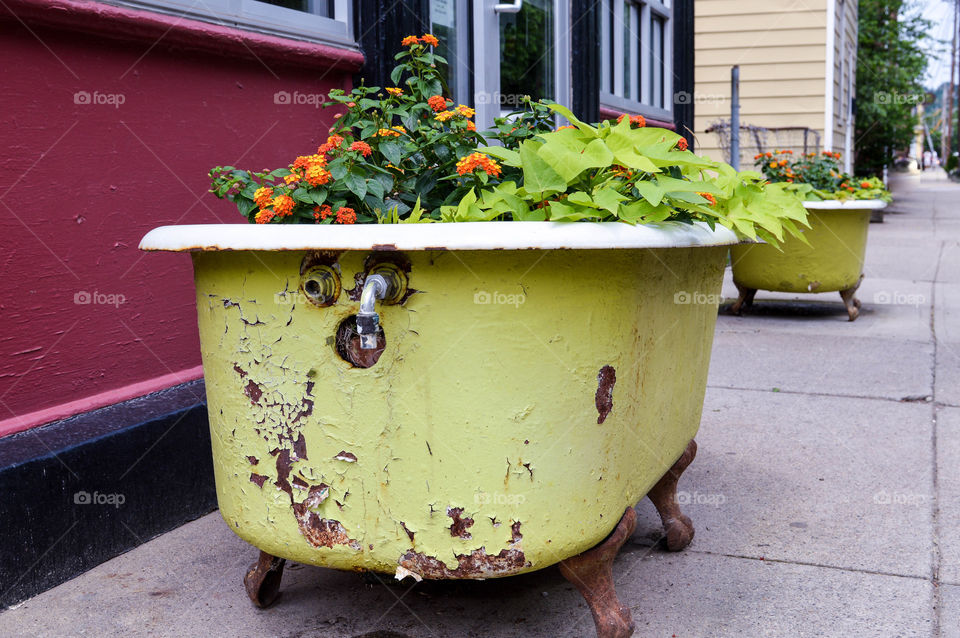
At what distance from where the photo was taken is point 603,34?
256 inches

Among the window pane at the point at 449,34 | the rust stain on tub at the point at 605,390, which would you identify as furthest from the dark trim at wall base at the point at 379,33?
the rust stain on tub at the point at 605,390

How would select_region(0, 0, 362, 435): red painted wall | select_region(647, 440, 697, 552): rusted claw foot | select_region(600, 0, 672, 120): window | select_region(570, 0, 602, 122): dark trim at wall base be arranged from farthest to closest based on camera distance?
select_region(600, 0, 672, 120): window → select_region(570, 0, 602, 122): dark trim at wall base → select_region(647, 440, 697, 552): rusted claw foot → select_region(0, 0, 362, 435): red painted wall

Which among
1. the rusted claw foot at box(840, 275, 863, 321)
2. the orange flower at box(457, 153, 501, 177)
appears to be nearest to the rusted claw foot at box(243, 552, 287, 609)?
the orange flower at box(457, 153, 501, 177)

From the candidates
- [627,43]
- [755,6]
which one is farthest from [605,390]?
[755,6]

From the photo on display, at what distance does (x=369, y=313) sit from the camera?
5.25 feet

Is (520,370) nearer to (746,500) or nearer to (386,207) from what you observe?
(386,207)

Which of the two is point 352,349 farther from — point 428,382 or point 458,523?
point 458,523

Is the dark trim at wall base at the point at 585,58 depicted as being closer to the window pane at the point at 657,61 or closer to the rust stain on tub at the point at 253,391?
the window pane at the point at 657,61

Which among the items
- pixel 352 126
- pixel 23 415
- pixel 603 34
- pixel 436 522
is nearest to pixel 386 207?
pixel 352 126

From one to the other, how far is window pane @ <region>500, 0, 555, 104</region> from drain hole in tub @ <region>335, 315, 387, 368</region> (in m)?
3.33

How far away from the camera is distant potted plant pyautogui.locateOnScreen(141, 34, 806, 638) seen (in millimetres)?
1693

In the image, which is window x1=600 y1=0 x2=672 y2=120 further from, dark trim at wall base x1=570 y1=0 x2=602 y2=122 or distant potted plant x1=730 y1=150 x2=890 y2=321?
distant potted plant x1=730 y1=150 x2=890 y2=321

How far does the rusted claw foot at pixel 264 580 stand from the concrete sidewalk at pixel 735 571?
0.03m

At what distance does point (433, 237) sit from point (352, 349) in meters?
0.31
